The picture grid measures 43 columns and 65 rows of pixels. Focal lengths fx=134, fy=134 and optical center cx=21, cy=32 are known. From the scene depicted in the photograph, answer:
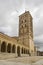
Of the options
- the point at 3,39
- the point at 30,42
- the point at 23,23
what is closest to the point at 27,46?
the point at 30,42

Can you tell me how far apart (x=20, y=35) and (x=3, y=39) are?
29.1 m

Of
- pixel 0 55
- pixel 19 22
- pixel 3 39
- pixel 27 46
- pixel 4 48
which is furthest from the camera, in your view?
pixel 19 22

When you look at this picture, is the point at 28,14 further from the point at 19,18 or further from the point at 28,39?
the point at 28,39

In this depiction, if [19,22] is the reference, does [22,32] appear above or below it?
below

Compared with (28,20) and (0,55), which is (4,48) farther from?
(28,20)

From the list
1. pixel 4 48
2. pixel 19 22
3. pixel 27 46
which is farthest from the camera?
pixel 19 22

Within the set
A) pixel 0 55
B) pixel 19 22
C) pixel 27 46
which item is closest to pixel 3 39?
pixel 0 55

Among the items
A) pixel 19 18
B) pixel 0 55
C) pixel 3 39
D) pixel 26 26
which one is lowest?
pixel 0 55

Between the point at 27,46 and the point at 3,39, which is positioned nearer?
the point at 3,39

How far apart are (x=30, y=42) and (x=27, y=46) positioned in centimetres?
246

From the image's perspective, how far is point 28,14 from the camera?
60000 mm

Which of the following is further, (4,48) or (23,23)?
(23,23)

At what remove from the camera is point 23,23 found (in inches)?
2343

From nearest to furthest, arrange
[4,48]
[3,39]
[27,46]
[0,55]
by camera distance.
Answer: [0,55] < [3,39] < [4,48] < [27,46]
